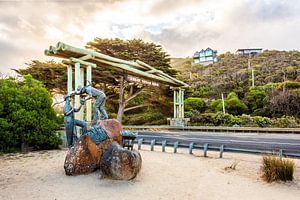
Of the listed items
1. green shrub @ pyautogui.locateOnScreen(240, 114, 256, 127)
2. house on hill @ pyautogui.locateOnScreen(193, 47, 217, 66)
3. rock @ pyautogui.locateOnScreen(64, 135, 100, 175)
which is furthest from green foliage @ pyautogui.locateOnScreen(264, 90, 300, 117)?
house on hill @ pyautogui.locateOnScreen(193, 47, 217, 66)

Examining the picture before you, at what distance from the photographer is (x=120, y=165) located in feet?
17.6

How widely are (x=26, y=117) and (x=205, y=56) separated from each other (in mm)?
47934

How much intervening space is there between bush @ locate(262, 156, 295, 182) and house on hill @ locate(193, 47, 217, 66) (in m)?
46.2

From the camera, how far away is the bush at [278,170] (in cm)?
539

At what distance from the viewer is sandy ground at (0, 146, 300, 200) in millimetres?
4656

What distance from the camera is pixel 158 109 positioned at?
21453 mm

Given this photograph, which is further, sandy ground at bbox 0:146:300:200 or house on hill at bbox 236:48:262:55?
house on hill at bbox 236:48:262:55

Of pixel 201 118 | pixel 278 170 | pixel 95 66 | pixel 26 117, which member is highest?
pixel 95 66

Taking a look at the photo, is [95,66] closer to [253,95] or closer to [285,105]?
[285,105]

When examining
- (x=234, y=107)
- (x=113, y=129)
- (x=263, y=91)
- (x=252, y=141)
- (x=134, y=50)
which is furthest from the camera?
(x=263, y=91)

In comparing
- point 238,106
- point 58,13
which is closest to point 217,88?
point 238,106

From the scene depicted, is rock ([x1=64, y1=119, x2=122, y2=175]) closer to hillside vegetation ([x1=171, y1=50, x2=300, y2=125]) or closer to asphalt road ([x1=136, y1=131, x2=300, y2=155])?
asphalt road ([x1=136, y1=131, x2=300, y2=155])

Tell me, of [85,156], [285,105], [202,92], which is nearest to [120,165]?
[85,156]

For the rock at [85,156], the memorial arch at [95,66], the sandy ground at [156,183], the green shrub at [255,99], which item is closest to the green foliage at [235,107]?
the green shrub at [255,99]
